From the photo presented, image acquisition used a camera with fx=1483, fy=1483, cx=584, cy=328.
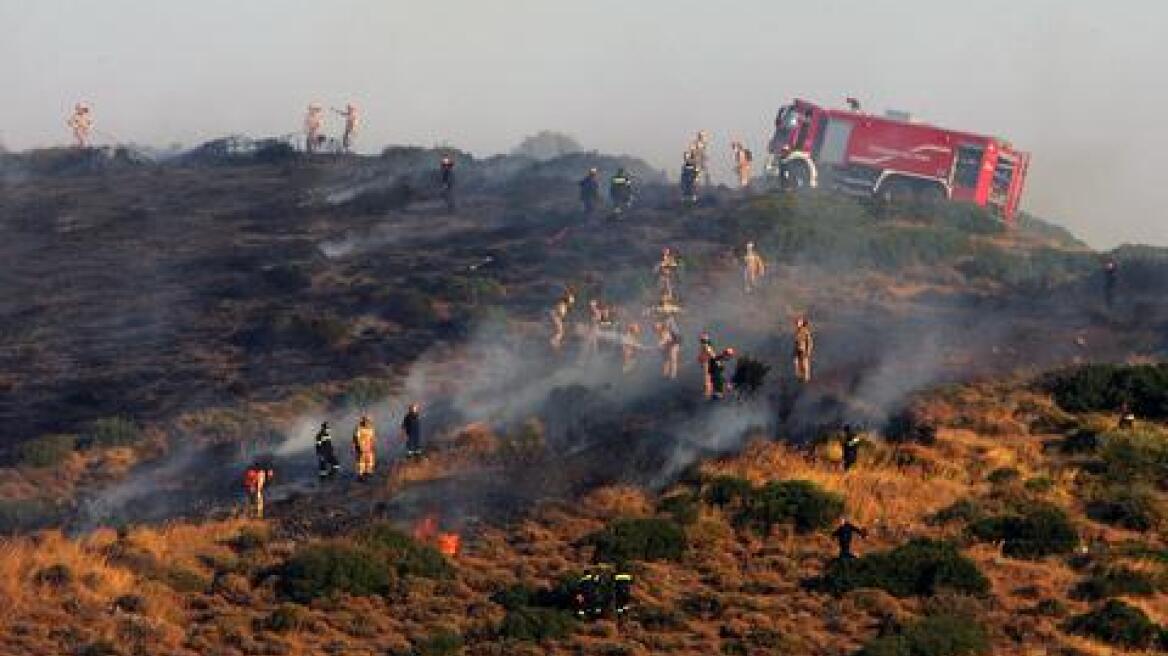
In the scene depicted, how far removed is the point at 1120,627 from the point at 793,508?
22.3 feet

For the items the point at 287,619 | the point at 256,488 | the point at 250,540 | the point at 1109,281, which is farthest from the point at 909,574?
the point at 1109,281

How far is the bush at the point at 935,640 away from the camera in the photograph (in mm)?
23266

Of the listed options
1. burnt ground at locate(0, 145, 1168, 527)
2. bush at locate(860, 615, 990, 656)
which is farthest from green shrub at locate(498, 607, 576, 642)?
burnt ground at locate(0, 145, 1168, 527)

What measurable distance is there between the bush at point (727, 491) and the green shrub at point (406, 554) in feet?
18.2

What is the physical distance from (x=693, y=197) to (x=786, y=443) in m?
27.2

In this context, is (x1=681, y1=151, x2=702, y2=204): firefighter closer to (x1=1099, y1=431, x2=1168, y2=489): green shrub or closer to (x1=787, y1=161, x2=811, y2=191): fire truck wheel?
(x1=787, y1=161, x2=811, y2=191): fire truck wheel

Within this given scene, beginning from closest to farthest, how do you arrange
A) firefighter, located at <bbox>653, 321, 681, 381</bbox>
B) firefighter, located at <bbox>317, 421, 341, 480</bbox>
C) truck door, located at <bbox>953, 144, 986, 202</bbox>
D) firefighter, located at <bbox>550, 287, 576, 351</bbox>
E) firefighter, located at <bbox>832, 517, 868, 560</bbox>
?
firefighter, located at <bbox>832, 517, 868, 560</bbox> → firefighter, located at <bbox>317, 421, 341, 480</bbox> → firefighter, located at <bbox>653, 321, 681, 381</bbox> → firefighter, located at <bbox>550, 287, 576, 351</bbox> → truck door, located at <bbox>953, 144, 986, 202</bbox>

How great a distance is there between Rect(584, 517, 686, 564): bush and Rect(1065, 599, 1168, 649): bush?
23.9ft

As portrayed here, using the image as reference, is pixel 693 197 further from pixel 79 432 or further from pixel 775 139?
pixel 79 432

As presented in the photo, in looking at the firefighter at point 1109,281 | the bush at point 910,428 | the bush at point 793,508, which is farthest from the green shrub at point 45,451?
the firefighter at point 1109,281

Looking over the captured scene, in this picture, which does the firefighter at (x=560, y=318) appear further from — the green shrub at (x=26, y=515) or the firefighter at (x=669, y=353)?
the green shrub at (x=26, y=515)

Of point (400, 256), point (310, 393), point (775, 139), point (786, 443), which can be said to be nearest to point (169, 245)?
point (400, 256)

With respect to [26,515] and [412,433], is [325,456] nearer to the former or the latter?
[412,433]

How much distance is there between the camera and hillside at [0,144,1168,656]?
83.8ft
